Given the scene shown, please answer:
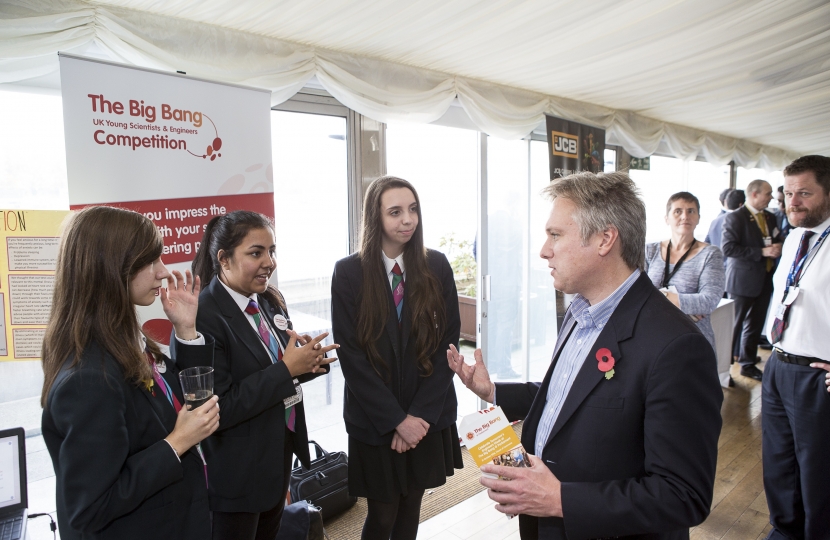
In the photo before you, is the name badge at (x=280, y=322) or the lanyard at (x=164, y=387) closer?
the lanyard at (x=164, y=387)

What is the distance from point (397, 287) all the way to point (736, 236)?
470cm

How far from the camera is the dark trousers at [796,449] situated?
215 cm

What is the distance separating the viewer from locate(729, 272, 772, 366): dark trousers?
5.18 metres

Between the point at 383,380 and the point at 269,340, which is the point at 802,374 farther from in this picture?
the point at 269,340

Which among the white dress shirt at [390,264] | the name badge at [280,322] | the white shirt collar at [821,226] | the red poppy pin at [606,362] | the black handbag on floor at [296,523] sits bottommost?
the black handbag on floor at [296,523]

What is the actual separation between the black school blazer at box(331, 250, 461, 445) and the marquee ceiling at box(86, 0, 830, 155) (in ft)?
4.17

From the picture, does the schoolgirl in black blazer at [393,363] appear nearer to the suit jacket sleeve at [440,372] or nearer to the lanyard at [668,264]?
the suit jacket sleeve at [440,372]

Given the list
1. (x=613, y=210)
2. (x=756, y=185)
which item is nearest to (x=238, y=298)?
(x=613, y=210)

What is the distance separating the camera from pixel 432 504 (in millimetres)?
2934

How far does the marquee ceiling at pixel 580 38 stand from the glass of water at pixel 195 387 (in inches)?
65.1

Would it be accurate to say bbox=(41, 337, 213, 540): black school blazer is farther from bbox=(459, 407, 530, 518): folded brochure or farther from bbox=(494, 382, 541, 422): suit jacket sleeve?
bbox=(494, 382, 541, 422): suit jacket sleeve

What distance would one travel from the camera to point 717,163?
7.04 metres

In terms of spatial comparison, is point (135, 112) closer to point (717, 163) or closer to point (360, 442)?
point (360, 442)

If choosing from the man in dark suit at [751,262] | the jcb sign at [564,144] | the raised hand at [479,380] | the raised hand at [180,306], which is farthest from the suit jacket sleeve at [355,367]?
the man in dark suit at [751,262]
